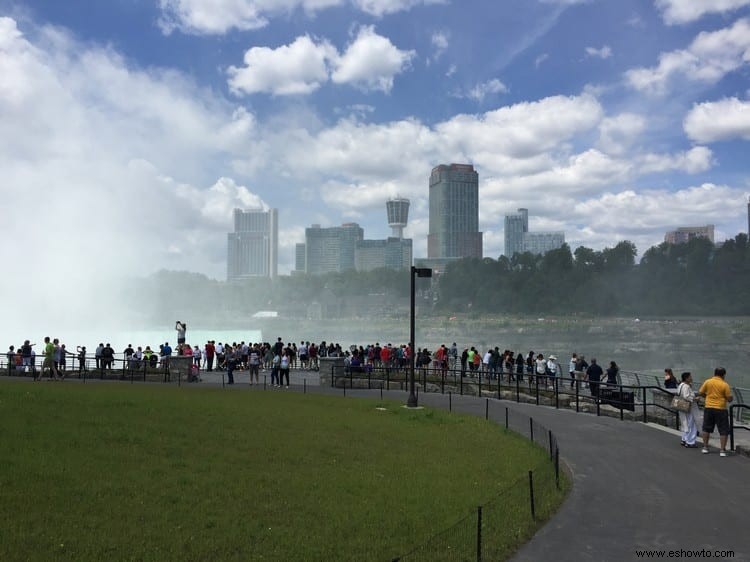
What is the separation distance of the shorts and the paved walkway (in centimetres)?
61

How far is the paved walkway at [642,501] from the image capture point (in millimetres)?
8641

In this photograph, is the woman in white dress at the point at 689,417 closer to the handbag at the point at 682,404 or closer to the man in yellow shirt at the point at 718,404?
the handbag at the point at 682,404

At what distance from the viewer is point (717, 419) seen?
46.1 feet

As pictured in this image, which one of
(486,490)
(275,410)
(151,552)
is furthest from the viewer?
(275,410)

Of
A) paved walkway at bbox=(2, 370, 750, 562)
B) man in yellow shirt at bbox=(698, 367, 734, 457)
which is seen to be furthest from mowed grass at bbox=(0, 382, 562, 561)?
man in yellow shirt at bbox=(698, 367, 734, 457)

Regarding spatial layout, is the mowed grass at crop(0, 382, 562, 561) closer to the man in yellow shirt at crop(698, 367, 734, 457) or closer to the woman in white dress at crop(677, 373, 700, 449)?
the woman in white dress at crop(677, 373, 700, 449)

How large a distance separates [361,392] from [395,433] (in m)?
12.0

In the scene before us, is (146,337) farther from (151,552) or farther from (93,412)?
(151,552)

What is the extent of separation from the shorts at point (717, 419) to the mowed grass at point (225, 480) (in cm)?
388

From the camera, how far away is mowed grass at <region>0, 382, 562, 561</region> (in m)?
7.79

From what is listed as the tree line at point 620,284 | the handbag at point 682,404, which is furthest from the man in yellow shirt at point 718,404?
the tree line at point 620,284

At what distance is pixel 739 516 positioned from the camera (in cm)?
983

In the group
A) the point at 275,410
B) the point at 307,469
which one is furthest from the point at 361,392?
the point at 307,469

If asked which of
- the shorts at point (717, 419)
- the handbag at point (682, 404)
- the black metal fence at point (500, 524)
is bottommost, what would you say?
the black metal fence at point (500, 524)
